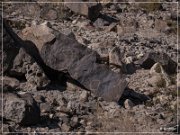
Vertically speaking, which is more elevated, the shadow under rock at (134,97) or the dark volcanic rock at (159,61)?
the dark volcanic rock at (159,61)

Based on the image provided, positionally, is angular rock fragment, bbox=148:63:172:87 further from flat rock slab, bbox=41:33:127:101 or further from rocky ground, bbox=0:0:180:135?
flat rock slab, bbox=41:33:127:101

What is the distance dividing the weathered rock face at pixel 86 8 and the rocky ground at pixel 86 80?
314 millimetres

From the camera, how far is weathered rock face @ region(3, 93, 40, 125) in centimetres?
650

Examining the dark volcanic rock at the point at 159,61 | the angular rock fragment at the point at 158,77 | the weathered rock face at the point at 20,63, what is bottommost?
the angular rock fragment at the point at 158,77

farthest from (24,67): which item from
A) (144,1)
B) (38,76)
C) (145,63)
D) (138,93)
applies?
(144,1)

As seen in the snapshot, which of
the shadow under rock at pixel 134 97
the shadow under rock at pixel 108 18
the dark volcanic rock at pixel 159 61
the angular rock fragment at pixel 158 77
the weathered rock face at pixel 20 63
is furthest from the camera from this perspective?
the shadow under rock at pixel 108 18

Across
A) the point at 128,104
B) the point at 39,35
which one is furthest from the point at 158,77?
the point at 39,35

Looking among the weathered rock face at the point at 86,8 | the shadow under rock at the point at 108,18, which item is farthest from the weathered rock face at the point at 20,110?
the shadow under rock at the point at 108,18

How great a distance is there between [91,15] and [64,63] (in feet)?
9.57

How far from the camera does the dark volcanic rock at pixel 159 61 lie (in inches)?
356

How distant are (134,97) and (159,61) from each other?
4.24ft

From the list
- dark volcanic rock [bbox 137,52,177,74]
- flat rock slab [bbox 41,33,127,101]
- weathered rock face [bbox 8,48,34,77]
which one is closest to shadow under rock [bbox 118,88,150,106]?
flat rock slab [bbox 41,33,127,101]

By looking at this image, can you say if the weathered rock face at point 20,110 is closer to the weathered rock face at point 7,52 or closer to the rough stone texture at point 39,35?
the weathered rock face at point 7,52

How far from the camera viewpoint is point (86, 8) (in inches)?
414
